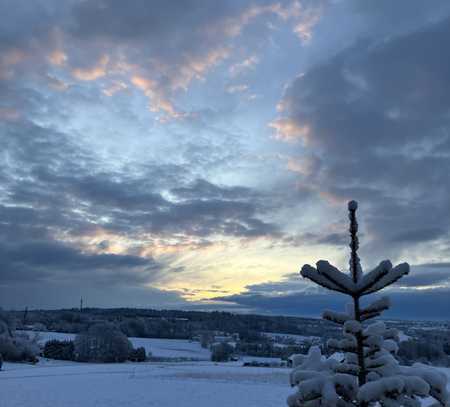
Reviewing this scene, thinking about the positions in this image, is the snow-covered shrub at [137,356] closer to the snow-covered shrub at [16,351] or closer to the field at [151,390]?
the snow-covered shrub at [16,351]

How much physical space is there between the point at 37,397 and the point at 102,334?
217 ft

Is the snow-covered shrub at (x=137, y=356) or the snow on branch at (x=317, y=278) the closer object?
the snow on branch at (x=317, y=278)

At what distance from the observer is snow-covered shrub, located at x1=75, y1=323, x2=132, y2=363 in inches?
3583

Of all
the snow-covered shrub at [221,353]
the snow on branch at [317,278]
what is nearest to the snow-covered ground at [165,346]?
the snow-covered shrub at [221,353]

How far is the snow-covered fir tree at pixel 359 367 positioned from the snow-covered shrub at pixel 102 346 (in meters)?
91.8

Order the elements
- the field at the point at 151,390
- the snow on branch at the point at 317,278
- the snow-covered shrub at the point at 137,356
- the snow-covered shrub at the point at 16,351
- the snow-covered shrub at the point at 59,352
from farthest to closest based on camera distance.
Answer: the snow-covered shrub at the point at 59,352 < the snow-covered shrub at the point at 137,356 < the snow-covered shrub at the point at 16,351 < the field at the point at 151,390 < the snow on branch at the point at 317,278

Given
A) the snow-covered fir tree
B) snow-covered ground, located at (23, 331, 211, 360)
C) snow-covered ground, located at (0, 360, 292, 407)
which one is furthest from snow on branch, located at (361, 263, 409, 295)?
snow-covered ground, located at (23, 331, 211, 360)

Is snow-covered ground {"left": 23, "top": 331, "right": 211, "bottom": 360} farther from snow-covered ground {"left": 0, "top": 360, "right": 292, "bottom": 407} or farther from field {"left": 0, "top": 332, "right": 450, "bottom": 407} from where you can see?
snow-covered ground {"left": 0, "top": 360, "right": 292, "bottom": 407}

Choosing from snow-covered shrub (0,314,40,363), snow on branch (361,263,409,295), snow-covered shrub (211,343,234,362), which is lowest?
snow-covered shrub (211,343,234,362)

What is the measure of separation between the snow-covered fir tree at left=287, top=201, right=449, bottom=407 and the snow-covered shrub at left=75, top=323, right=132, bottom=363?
301 ft

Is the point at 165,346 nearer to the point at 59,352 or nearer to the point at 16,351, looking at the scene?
the point at 59,352

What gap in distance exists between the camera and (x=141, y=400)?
98.7 feet

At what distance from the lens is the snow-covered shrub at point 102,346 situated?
9100cm

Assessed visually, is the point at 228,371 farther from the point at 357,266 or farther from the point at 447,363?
the point at 447,363
